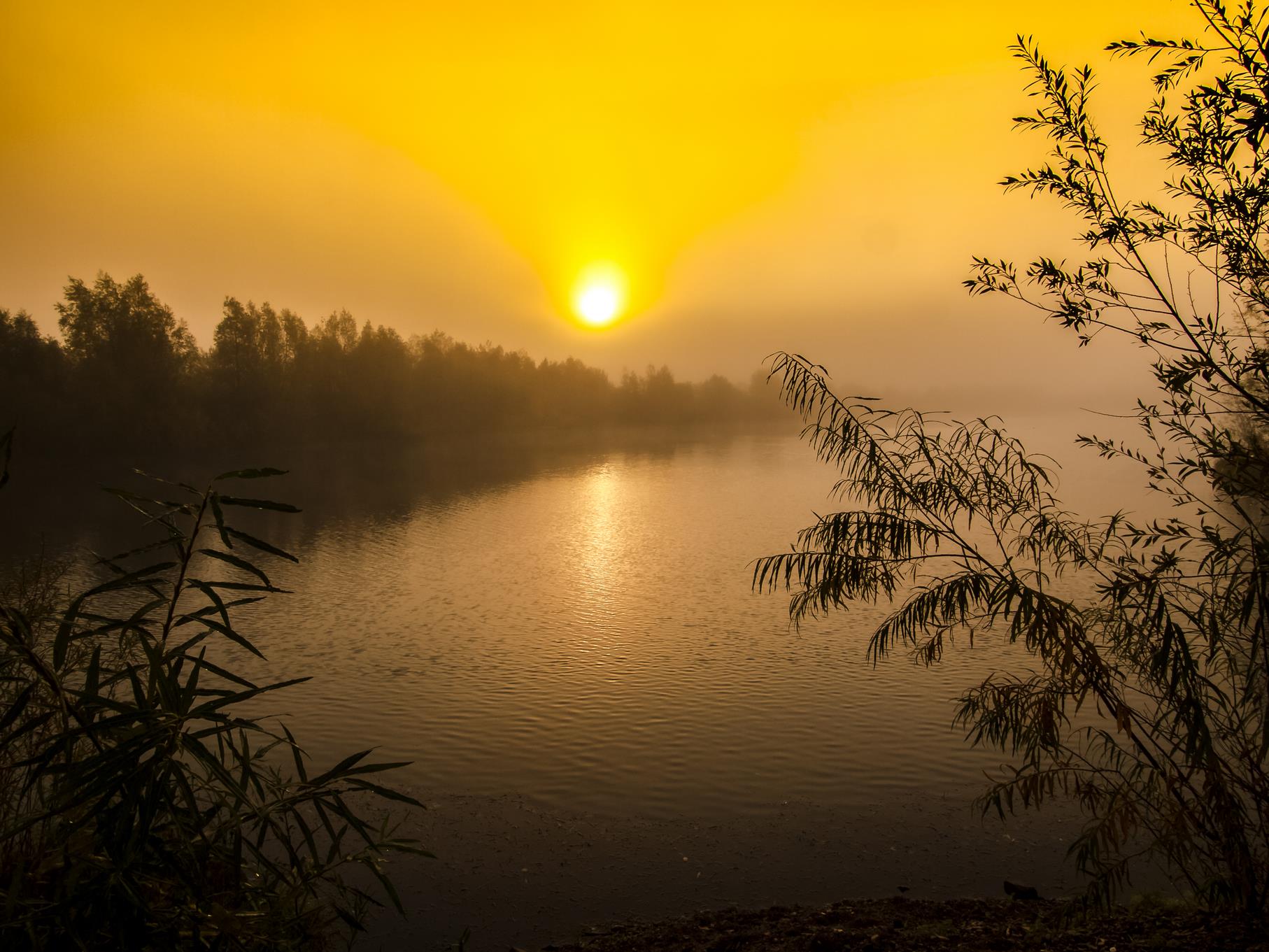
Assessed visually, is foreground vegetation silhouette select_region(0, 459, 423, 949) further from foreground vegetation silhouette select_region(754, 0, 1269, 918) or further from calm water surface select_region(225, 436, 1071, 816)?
calm water surface select_region(225, 436, 1071, 816)

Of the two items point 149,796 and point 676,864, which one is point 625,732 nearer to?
point 676,864

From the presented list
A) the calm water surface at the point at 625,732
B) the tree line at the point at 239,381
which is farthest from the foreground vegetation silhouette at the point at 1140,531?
the tree line at the point at 239,381

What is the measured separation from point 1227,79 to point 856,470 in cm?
369

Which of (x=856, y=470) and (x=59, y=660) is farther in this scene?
(x=856, y=470)

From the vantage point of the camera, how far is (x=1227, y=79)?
4.95 m

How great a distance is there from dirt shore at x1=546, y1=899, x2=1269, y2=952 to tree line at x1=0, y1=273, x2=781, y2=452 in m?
71.8

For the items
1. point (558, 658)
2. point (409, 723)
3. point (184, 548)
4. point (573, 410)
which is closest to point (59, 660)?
point (184, 548)

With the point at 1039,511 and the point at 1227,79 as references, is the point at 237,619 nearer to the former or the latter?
the point at 1039,511

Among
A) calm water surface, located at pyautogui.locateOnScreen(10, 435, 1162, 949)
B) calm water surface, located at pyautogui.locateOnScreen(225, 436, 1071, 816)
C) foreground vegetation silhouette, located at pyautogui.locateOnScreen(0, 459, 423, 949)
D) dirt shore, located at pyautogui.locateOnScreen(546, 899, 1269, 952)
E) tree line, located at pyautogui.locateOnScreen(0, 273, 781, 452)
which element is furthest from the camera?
tree line, located at pyautogui.locateOnScreen(0, 273, 781, 452)

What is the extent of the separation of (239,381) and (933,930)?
8756cm

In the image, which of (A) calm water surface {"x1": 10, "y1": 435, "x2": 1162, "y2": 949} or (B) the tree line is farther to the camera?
(B) the tree line

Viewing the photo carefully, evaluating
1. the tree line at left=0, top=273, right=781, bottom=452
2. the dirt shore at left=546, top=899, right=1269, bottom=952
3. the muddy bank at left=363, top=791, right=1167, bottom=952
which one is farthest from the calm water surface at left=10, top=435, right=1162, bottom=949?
the tree line at left=0, top=273, right=781, bottom=452

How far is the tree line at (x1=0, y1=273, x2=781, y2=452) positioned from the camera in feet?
231

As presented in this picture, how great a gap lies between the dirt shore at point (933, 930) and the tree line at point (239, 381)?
71839 mm
